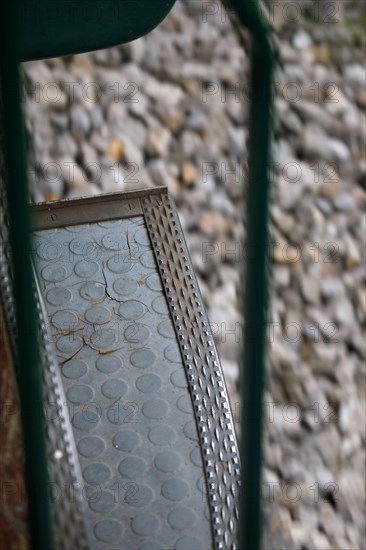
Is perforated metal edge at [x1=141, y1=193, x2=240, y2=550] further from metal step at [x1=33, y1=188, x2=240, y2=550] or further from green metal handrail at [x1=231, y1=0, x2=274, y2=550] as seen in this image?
green metal handrail at [x1=231, y1=0, x2=274, y2=550]

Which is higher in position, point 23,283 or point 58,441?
point 23,283

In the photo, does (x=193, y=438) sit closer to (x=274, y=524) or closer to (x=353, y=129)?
(x=274, y=524)

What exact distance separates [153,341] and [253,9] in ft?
2.34

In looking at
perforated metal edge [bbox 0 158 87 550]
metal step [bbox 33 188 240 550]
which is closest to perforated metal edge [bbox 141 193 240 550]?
metal step [bbox 33 188 240 550]

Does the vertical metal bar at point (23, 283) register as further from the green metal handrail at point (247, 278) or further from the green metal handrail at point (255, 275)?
the green metal handrail at point (255, 275)

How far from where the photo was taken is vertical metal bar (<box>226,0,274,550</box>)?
626 millimetres

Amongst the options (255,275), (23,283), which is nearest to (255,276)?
(255,275)

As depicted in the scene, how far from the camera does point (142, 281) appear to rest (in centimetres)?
134

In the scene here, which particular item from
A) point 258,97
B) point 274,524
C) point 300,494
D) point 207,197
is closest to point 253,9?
point 258,97

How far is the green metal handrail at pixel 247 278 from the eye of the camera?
620 mm

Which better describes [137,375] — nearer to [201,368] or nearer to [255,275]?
[201,368]

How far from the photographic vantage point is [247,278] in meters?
0.66

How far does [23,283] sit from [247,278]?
15cm

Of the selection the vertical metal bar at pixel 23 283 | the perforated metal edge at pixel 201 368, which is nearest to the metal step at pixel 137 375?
the perforated metal edge at pixel 201 368
